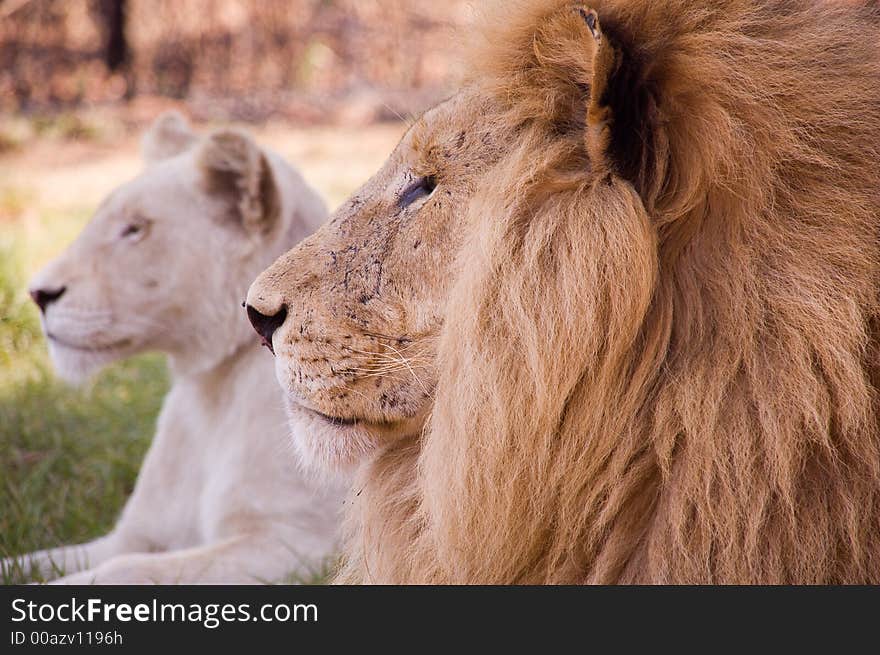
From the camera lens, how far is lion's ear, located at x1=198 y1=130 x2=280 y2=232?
3746 mm

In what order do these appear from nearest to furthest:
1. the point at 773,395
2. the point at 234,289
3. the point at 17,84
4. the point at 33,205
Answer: the point at 773,395
the point at 234,289
the point at 33,205
the point at 17,84

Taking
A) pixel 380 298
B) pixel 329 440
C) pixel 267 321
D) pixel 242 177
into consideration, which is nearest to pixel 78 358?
pixel 242 177

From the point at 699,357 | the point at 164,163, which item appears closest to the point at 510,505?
the point at 699,357

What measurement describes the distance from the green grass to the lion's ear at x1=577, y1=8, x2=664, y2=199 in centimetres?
224

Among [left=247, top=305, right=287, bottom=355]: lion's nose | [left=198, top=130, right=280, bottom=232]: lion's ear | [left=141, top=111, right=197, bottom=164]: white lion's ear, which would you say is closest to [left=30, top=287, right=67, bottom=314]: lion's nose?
[left=198, top=130, right=280, bottom=232]: lion's ear

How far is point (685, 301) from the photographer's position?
185 cm

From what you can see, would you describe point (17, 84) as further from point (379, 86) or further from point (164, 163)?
point (164, 163)

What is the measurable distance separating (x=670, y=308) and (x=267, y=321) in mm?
799

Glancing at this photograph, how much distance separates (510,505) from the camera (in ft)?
6.29

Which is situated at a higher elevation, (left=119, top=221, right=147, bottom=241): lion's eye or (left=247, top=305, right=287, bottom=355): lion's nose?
(left=247, top=305, right=287, bottom=355): lion's nose

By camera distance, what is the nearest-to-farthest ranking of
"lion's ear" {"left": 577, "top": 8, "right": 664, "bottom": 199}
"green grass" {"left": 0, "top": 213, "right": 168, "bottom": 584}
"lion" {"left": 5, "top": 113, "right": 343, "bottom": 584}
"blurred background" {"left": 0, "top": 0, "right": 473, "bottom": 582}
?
"lion's ear" {"left": 577, "top": 8, "right": 664, "bottom": 199} < "lion" {"left": 5, "top": 113, "right": 343, "bottom": 584} < "green grass" {"left": 0, "top": 213, "right": 168, "bottom": 584} < "blurred background" {"left": 0, "top": 0, "right": 473, "bottom": 582}

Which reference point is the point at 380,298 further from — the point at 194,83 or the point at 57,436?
the point at 194,83

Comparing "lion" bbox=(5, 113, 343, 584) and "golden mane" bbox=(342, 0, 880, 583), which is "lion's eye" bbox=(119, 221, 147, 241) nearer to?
"lion" bbox=(5, 113, 343, 584)

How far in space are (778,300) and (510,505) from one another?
0.56 m
